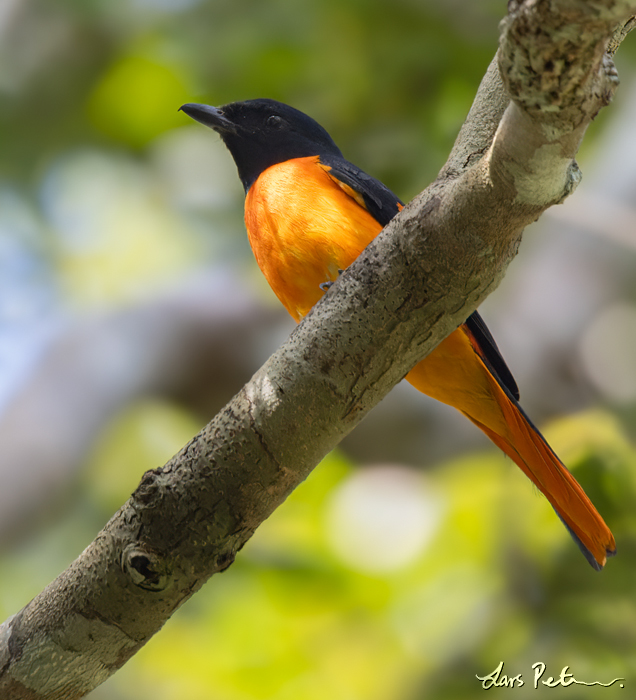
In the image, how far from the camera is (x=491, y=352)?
334 centimetres

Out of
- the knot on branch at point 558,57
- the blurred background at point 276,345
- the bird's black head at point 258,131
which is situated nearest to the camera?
the knot on branch at point 558,57

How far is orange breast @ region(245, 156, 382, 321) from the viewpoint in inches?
128

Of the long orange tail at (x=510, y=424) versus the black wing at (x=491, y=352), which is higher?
the black wing at (x=491, y=352)

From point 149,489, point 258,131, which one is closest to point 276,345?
point 258,131

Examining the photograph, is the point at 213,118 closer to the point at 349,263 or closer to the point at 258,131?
the point at 258,131

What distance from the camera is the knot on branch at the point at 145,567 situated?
7.07 ft

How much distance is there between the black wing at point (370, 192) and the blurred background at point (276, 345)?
1867mm

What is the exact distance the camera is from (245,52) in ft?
22.7

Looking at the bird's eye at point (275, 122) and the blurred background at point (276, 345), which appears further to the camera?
the blurred background at point (276, 345)

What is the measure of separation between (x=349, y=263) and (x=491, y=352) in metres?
0.79

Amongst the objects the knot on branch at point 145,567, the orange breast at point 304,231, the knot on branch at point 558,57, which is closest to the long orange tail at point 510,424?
the orange breast at point 304,231

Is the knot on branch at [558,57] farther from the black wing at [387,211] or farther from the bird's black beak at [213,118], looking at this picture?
the bird's black beak at [213,118]

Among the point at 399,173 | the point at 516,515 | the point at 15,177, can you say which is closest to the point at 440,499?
the point at 516,515

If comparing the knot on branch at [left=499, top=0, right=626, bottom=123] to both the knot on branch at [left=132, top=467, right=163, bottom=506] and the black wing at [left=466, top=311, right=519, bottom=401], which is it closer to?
the knot on branch at [left=132, top=467, right=163, bottom=506]
